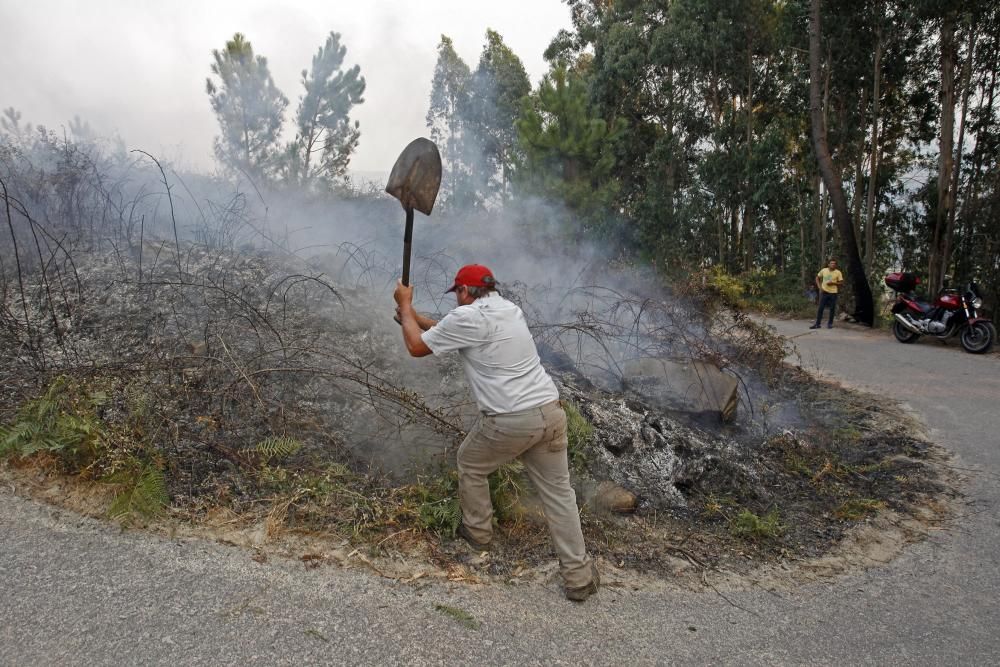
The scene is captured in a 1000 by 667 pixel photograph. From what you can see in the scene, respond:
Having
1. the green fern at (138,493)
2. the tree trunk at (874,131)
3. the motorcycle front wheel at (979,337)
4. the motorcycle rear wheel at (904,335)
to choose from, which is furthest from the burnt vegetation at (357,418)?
the tree trunk at (874,131)

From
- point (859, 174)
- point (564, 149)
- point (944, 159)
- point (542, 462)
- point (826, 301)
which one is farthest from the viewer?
point (859, 174)

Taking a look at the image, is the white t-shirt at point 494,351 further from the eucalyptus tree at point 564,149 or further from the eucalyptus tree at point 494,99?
the eucalyptus tree at point 494,99

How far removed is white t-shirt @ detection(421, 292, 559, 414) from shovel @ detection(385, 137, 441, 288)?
100 cm

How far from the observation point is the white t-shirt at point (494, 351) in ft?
9.65

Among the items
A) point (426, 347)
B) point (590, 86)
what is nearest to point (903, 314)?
point (426, 347)

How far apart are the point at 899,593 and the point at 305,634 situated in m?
2.88

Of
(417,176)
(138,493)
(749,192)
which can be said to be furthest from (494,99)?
(138,493)

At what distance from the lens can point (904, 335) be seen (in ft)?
35.1

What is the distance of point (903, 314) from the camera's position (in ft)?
35.0

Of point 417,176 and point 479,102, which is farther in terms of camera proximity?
point 479,102

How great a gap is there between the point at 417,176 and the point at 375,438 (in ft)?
5.52

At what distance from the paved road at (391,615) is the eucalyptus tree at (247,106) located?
10741 mm

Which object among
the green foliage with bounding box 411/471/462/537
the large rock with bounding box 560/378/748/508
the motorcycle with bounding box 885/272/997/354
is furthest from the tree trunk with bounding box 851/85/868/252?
the green foliage with bounding box 411/471/462/537

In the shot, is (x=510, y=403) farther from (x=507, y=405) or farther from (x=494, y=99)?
(x=494, y=99)
